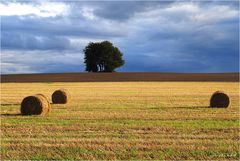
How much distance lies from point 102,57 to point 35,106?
216ft

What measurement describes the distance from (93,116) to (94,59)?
223 ft

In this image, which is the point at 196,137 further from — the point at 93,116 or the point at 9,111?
the point at 9,111

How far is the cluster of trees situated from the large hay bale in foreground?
65.0 metres

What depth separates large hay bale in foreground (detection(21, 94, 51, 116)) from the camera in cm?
1895

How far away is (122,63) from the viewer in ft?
283

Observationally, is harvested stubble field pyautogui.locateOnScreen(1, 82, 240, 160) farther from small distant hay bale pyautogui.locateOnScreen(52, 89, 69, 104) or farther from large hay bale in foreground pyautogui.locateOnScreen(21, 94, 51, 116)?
small distant hay bale pyautogui.locateOnScreen(52, 89, 69, 104)

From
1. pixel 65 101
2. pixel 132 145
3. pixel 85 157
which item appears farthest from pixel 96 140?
pixel 65 101

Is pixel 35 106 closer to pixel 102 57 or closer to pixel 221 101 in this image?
pixel 221 101

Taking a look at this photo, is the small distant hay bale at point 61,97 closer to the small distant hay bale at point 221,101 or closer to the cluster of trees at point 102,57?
the small distant hay bale at point 221,101

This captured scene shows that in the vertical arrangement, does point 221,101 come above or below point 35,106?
below

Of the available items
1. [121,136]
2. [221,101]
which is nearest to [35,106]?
[121,136]

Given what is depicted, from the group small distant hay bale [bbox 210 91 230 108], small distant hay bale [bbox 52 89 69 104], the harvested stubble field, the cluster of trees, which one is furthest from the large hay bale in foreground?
the cluster of trees

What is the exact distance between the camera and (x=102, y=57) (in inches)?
3334

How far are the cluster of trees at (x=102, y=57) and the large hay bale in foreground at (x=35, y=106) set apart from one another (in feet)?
213
